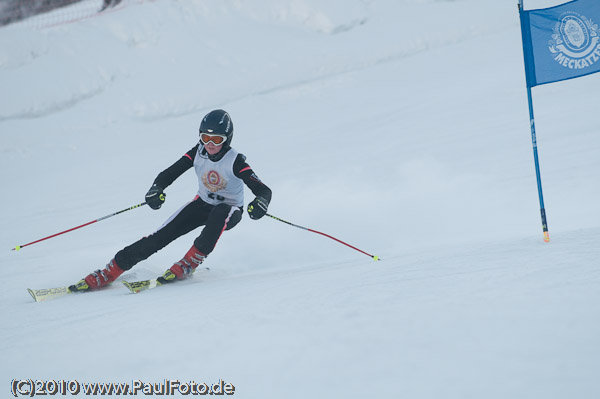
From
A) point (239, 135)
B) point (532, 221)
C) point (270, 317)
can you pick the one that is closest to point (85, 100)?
point (239, 135)

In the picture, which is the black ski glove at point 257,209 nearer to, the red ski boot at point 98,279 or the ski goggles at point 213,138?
the ski goggles at point 213,138

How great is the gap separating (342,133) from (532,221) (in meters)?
3.94

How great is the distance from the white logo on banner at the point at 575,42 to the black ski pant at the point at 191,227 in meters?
2.44

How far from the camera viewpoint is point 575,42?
3412mm

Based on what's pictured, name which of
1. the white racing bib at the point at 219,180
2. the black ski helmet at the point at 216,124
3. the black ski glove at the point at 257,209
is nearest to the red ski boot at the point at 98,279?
the white racing bib at the point at 219,180

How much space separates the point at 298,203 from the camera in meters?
5.59

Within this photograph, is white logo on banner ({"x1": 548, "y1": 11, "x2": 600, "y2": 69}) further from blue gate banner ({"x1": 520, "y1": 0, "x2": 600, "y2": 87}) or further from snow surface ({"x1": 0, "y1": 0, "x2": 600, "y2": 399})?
snow surface ({"x1": 0, "y1": 0, "x2": 600, "y2": 399})

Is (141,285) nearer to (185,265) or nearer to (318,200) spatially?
(185,265)

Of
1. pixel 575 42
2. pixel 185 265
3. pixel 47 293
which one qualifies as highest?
pixel 575 42

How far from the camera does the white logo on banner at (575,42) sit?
133 inches

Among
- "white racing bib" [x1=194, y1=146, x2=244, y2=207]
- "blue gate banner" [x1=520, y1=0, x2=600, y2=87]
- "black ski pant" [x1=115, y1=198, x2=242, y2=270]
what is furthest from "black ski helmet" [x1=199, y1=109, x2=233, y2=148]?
"blue gate banner" [x1=520, y1=0, x2=600, y2=87]

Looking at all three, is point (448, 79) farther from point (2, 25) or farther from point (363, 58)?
point (2, 25)

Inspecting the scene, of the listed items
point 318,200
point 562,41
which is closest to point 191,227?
point 318,200

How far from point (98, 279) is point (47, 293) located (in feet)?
1.02
